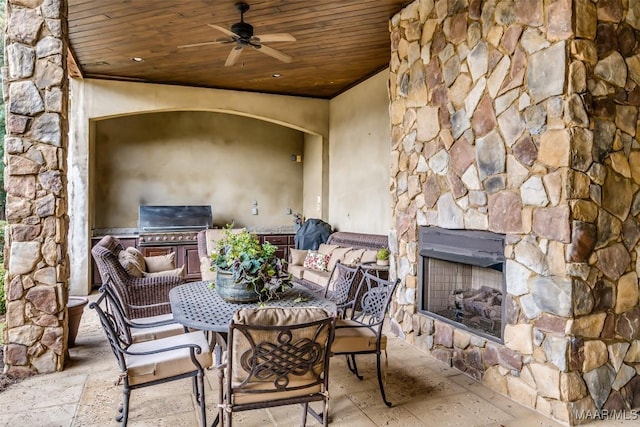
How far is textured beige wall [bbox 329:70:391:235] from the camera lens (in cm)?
599

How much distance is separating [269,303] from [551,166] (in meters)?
2.06

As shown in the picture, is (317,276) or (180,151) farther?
(180,151)

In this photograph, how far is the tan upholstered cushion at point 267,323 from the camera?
2.04 m

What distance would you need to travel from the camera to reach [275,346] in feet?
6.74

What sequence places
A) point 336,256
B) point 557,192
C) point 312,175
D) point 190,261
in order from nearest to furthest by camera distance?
point 557,192, point 336,256, point 190,261, point 312,175

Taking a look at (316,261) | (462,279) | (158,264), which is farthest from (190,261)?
(462,279)

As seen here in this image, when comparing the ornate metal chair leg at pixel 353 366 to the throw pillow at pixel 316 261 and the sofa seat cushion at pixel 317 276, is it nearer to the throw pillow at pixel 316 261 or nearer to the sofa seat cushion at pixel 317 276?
the sofa seat cushion at pixel 317 276

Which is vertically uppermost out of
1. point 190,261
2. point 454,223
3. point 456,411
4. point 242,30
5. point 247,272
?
point 242,30

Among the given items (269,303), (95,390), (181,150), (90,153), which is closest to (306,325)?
(269,303)

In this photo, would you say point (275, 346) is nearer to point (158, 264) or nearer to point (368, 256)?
point (368, 256)

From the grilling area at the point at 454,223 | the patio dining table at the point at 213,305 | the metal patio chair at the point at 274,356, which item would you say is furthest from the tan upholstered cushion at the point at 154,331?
the metal patio chair at the point at 274,356

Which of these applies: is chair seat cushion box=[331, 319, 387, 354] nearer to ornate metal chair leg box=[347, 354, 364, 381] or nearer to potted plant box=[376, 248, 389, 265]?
ornate metal chair leg box=[347, 354, 364, 381]

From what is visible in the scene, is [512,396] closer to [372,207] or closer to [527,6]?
[527,6]

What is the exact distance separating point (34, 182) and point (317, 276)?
3.28m
